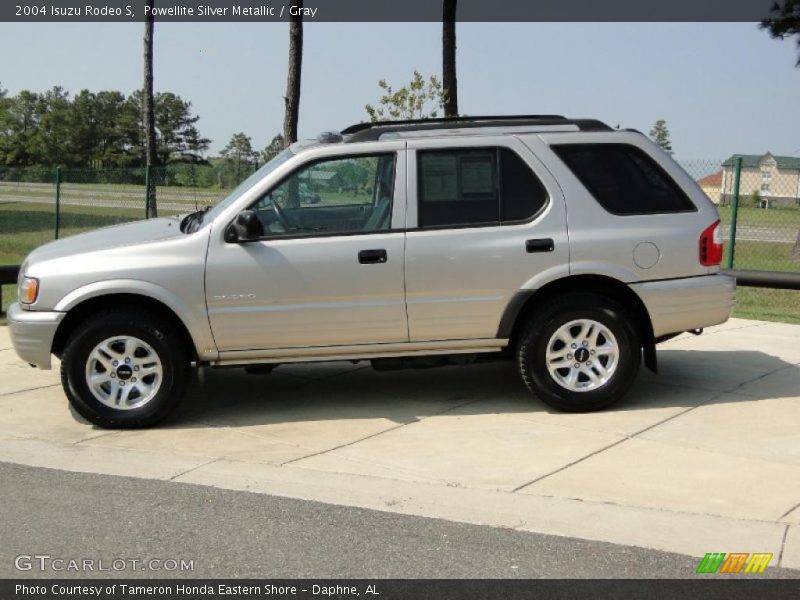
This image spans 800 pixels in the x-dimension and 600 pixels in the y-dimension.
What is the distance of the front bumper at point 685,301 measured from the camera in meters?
7.32

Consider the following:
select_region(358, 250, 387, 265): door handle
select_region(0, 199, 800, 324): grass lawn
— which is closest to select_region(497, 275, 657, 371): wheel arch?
select_region(358, 250, 387, 265): door handle

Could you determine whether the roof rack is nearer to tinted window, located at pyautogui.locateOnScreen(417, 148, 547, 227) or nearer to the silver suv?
the silver suv

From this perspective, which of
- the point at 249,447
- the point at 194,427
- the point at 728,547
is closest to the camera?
the point at 728,547

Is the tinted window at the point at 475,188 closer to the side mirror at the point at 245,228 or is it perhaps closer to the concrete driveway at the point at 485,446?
the side mirror at the point at 245,228

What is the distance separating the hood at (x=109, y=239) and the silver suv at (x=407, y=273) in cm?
3

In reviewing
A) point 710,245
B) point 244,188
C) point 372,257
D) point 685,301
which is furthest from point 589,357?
point 244,188

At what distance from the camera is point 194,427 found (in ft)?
23.5

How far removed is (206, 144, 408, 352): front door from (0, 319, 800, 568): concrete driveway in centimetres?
63

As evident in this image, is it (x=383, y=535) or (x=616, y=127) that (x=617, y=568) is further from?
(x=616, y=127)

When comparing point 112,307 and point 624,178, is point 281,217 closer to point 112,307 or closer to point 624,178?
point 112,307

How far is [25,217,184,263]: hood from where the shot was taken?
23.5 ft

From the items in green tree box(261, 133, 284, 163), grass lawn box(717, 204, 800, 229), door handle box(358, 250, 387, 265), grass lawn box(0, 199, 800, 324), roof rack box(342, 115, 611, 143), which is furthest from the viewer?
green tree box(261, 133, 284, 163)
